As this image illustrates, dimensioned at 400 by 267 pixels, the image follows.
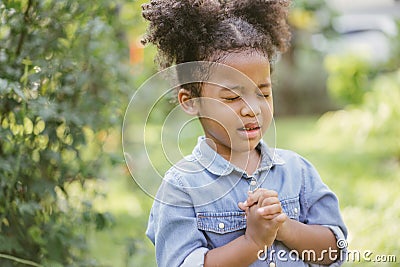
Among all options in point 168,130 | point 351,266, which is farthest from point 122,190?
point 168,130

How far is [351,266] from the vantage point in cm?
371

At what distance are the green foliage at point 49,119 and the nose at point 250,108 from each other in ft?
2.99

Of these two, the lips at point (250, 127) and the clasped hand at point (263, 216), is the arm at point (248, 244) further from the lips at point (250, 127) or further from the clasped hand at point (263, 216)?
the lips at point (250, 127)

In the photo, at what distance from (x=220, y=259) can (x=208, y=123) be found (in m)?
0.40

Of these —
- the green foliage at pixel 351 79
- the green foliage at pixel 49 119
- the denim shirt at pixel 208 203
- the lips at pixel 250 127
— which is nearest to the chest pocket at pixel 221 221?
the denim shirt at pixel 208 203

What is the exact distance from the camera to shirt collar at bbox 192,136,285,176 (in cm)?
208

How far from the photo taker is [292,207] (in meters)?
2.16

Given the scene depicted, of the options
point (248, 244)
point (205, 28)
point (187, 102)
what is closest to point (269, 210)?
point (248, 244)

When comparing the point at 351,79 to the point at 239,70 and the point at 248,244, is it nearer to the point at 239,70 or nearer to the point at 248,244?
the point at 239,70

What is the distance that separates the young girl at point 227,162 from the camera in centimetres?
200

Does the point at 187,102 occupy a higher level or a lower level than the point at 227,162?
higher

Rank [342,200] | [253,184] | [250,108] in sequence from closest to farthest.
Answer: [250,108]
[253,184]
[342,200]

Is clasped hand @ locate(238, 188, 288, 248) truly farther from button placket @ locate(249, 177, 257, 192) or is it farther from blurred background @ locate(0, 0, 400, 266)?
blurred background @ locate(0, 0, 400, 266)

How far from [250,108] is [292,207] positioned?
1.20ft
